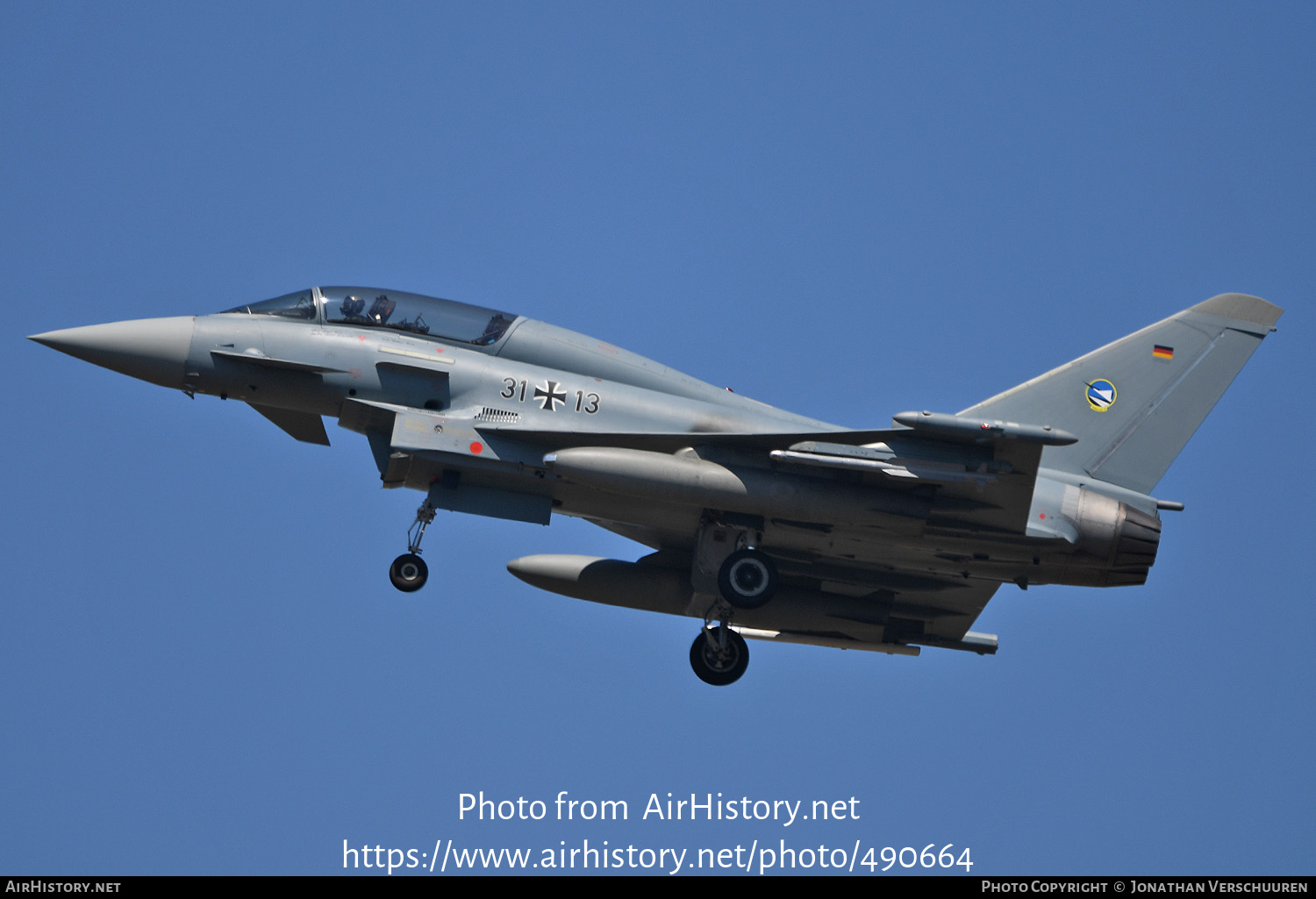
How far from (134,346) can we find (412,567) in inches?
148

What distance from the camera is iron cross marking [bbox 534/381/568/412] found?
45.5 ft

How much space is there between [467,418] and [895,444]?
444 cm

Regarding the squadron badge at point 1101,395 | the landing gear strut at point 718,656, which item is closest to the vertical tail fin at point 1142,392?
the squadron badge at point 1101,395

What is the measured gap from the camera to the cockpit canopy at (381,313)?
46.6ft

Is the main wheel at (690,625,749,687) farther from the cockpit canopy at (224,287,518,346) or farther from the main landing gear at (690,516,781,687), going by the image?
the cockpit canopy at (224,287,518,346)

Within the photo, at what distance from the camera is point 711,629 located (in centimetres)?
1567

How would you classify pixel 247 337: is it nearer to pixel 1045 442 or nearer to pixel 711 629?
pixel 711 629

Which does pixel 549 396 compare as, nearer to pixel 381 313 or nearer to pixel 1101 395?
pixel 381 313

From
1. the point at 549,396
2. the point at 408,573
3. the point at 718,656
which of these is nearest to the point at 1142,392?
the point at 718,656

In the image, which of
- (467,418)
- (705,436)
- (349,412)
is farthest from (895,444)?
(349,412)

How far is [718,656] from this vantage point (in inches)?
621

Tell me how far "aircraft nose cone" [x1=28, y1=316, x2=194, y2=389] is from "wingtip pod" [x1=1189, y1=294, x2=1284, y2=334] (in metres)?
11.3

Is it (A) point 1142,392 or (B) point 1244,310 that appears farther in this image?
(B) point 1244,310

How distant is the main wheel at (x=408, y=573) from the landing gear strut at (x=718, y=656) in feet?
11.8
